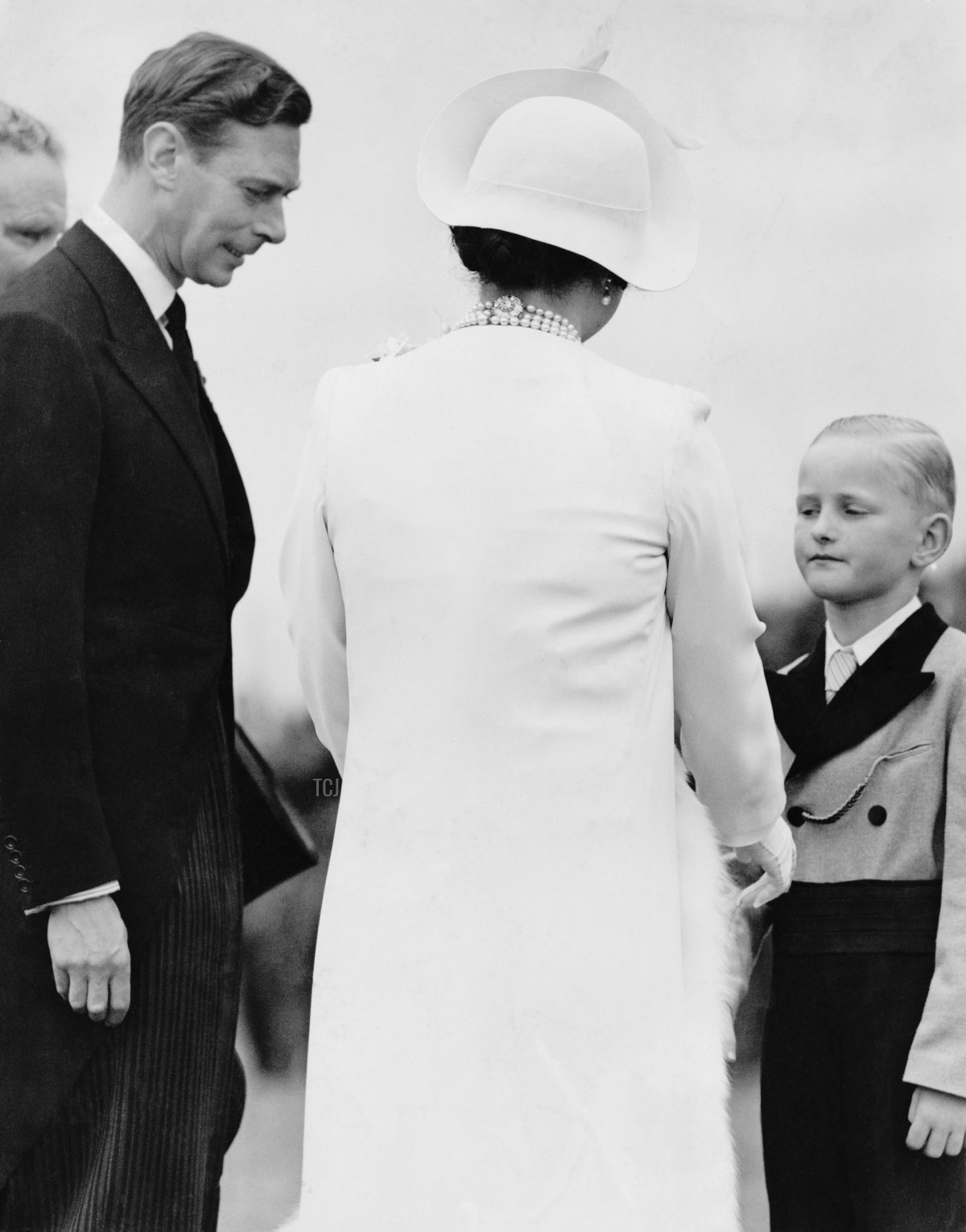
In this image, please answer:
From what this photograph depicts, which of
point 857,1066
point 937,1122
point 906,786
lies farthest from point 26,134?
point 937,1122

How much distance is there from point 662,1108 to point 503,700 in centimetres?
55

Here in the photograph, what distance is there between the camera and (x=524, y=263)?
1969mm

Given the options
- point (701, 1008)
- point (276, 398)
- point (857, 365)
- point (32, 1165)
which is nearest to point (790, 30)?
point (857, 365)

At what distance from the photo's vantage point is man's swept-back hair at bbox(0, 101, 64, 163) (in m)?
2.78

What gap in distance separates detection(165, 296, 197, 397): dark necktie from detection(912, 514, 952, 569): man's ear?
1.25m

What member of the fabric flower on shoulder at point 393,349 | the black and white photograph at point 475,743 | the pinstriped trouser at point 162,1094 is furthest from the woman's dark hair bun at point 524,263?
the pinstriped trouser at point 162,1094

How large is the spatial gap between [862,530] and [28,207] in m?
1.52

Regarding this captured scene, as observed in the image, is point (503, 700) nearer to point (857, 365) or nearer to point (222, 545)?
point (222, 545)

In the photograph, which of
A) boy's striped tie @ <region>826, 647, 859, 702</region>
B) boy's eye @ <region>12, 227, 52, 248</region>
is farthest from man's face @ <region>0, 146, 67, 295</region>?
boy's striped tie @ <region>826, 647, 859, 702</region>

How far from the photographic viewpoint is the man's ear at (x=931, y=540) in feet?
8.83

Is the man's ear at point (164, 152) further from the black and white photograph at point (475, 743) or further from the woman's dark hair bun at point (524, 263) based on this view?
the woman's dark hair bun at point (524, 263)

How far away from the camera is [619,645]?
74.9 inches

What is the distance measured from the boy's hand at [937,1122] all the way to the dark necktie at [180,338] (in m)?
1.56

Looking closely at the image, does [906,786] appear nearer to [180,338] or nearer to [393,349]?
[393,349]
